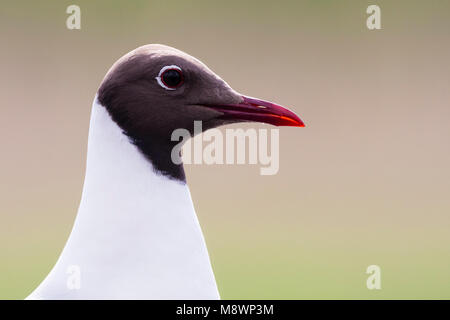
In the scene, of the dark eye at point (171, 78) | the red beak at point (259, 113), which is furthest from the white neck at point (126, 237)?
the red beak at point (259, 113)

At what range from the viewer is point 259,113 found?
318 cm

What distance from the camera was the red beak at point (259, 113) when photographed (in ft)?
10.3

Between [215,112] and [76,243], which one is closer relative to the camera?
[76,243]

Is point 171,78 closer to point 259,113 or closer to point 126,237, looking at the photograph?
point 259,113

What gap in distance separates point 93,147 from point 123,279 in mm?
529

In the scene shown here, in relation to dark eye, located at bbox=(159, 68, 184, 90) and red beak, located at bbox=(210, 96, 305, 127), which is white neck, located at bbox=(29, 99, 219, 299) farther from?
red beak, located at bbox=(210, 96, 305, 127)

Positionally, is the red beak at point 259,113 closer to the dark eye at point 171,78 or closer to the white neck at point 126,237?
the dark eye at point 171,78

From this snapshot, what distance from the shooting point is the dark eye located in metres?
2.96

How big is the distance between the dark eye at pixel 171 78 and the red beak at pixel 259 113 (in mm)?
220

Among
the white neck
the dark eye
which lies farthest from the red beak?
the white neck

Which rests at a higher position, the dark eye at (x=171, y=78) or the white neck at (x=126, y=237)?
the dark eye at (x=171, y=78)
